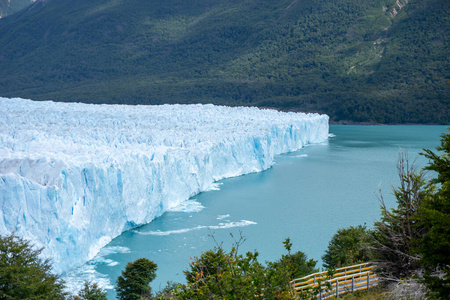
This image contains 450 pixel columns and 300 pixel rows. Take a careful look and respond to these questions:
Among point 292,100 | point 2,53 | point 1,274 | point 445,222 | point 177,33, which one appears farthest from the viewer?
point 2,53

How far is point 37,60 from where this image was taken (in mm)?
81062

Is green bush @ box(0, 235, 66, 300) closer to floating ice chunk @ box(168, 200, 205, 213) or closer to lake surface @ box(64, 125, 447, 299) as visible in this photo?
lake surface @ box(64, 125, 447, 299)

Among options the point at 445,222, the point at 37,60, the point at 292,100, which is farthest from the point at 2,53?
the point at 445,222

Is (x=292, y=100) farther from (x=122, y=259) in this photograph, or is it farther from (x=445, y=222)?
(x=445, y=222)

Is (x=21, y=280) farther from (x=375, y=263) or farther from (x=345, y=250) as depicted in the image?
(x=345, y=250)

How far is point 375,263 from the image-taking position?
7375 millimetres

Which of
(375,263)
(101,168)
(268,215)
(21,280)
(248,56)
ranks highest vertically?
(248,56)

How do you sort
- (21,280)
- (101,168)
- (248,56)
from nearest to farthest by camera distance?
(21,280) → (101,168) → (248,56)

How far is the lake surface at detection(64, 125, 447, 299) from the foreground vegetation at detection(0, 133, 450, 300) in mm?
1544

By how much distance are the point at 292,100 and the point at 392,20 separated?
844 inches

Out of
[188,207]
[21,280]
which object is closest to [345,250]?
[21,280]

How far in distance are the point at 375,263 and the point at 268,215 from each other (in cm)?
1176

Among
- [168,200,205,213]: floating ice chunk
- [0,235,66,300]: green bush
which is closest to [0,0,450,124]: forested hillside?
[168,200,205,213]: floating ice chunk

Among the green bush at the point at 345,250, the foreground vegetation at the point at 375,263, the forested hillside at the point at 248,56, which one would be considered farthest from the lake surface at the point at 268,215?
the forested hillside at the point at 248,56
